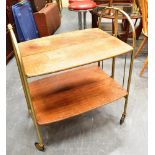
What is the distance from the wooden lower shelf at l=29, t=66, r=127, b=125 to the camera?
125 cm

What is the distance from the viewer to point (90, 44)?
1.24 metres

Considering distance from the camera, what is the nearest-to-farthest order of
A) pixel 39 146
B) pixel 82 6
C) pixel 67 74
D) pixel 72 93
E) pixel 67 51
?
pixel 67 51, pixel 39 146, pixel 72 93, pixel 67 74, pixel 82 6

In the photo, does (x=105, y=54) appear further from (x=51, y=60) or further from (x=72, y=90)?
(x=72, y=90)

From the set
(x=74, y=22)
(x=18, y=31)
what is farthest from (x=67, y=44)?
(x=74, y=22)

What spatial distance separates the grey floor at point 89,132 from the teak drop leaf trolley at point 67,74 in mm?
107

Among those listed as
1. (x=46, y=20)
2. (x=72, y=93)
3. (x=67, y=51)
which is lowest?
(x=72, y=93)

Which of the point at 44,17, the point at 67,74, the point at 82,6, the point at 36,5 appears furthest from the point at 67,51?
the point at 36,5

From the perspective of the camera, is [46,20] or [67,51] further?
[46,20]

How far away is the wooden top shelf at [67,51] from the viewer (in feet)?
3.33

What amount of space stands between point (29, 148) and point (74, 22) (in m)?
3.01

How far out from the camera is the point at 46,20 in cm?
286

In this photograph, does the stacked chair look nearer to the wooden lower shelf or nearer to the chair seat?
the chair seat

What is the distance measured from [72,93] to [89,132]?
1.11ft

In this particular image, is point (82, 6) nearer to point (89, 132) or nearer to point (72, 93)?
point (72, 93)
